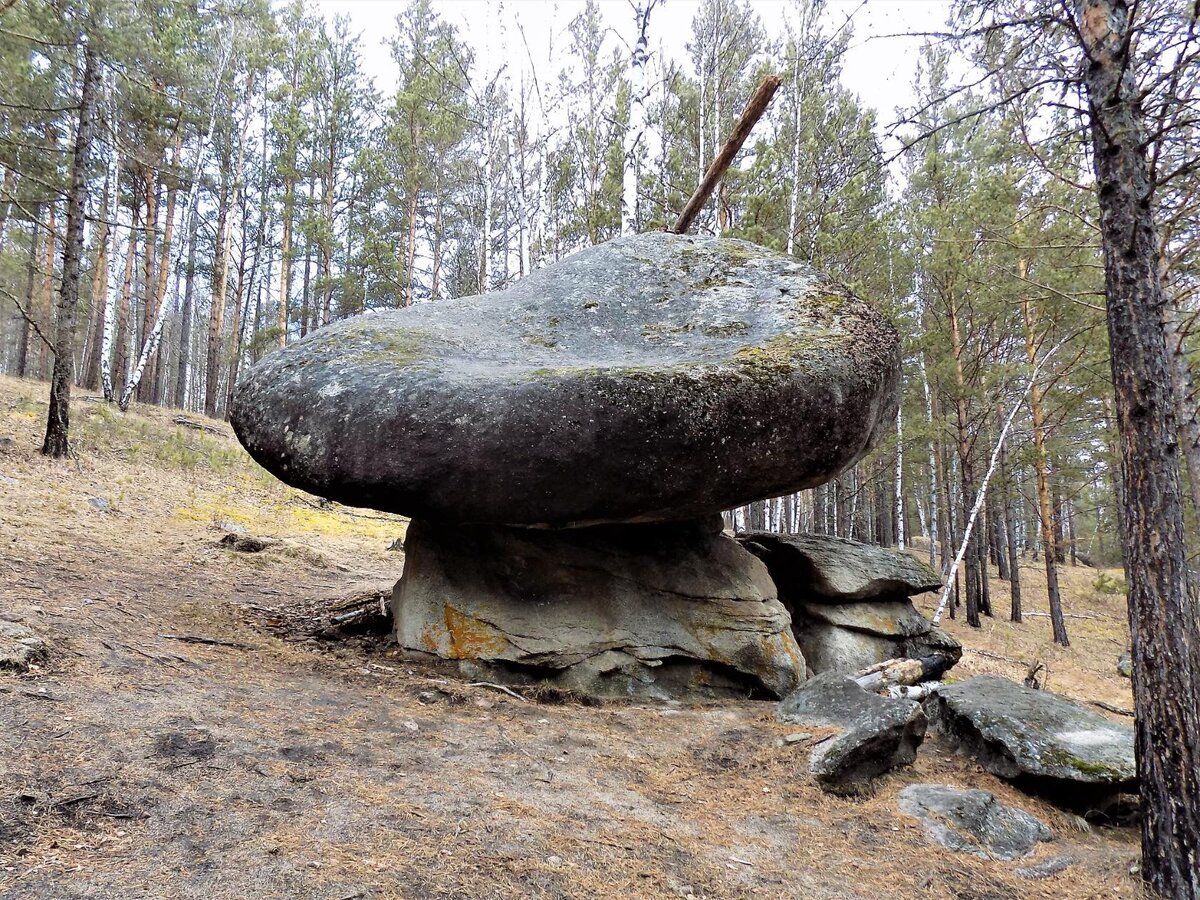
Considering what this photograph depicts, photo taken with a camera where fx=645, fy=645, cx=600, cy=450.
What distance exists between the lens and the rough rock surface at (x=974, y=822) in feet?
10.3

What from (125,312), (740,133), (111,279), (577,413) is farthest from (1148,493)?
(125,312)

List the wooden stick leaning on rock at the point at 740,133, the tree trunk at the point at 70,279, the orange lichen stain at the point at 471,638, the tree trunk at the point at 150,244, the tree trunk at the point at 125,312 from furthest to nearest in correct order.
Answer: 1. the tree trunk at the point at 150,244
2. the tree trunk at the point at 125,312
3. the tree trunk at the point at 70,279
4. the wooden stick leaning on rock at the point at 740,133
5. the orange lichen stain at the point at 471,638

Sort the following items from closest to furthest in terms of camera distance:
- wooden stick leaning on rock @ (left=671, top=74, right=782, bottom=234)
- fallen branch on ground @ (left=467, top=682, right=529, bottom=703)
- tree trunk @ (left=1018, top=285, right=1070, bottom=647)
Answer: fallen branch on ground @ (left=467, top=682, right=529, bottom=703)
wooden stick leaning on rock @ (left=671, top=74, right=782, bottom=234)
tree trunk @ (left=1018, top=285, right=1070, bottom=647)

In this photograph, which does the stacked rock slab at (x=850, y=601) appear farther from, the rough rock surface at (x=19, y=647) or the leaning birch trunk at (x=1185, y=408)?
the rough rock surface at (x=19, y=647)

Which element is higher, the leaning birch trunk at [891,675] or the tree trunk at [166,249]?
the tree trunk at [166,249]

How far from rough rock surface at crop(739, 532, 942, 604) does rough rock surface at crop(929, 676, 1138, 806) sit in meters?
1.78

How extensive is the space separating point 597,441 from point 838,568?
3.66 metres

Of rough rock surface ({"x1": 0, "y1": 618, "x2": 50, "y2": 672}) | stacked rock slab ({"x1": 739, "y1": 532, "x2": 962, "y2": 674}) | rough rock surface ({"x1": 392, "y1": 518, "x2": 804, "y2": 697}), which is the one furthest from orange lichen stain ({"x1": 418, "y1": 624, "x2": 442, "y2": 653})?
stacked rock slab ({"x1": 739, "y1": 532, "x2": 962, "y2": 674})

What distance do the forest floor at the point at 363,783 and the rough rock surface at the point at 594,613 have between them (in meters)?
0.34

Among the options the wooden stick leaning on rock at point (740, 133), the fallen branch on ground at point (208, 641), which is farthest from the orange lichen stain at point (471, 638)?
the wooden stick leaning on rock at point (740, 133)

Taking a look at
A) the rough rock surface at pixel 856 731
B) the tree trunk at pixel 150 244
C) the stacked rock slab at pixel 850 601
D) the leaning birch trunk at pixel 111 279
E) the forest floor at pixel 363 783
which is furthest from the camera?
the tree trunk at pixel 150 244

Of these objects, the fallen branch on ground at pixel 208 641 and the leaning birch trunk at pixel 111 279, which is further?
the leaning birch trunk at pixel 111 279

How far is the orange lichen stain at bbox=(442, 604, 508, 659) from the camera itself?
5.02 metres

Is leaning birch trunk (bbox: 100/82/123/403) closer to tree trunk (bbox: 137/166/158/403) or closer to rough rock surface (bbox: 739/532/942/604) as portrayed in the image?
tree trunk (bbox: 137/166/158/403)
